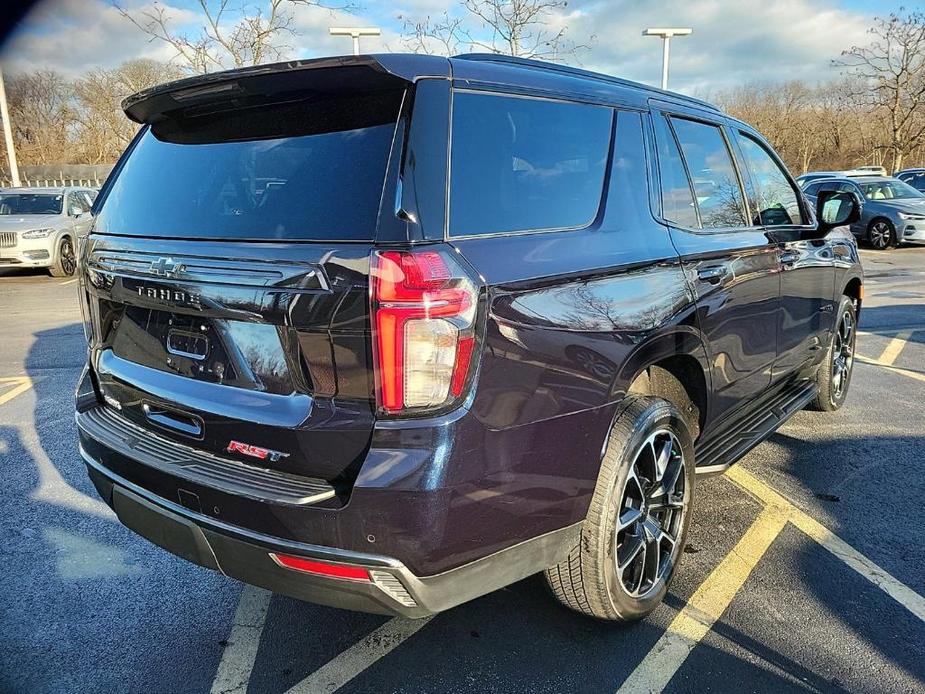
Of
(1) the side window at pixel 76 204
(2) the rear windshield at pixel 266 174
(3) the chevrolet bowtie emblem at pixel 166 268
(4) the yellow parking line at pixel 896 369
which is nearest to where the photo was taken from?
(2) the rear windshield at pixel 266 174

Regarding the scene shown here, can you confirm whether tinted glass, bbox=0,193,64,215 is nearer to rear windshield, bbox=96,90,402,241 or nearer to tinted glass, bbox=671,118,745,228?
rear windshield, bbox=96,90,402,241

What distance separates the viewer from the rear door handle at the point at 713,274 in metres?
2.86

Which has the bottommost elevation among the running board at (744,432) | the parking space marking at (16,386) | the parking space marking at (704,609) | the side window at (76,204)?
the parking space marking at (704,609)

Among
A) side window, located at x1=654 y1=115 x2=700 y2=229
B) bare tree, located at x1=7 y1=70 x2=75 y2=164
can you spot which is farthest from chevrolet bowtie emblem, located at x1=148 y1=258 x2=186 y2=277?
bare tree, located at x1=7 y1=70 x2=75 y2=164

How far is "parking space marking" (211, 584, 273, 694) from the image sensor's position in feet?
7.58

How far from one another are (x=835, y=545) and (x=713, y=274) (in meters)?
1.40

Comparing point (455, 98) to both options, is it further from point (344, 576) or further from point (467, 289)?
point (344, 576)

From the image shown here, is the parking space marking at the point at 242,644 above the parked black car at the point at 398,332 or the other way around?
the other way around

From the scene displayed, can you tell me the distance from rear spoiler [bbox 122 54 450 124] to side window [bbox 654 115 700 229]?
1.20 metres

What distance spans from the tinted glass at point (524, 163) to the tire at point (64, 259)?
43.3ft

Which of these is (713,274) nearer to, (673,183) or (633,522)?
(673,183)

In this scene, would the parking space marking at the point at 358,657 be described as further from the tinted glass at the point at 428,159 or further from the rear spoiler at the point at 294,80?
the rear spoiler at the point at 294,80

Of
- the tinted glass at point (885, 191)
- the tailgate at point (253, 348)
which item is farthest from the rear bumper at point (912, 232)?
the tailgate at point (253, 348)

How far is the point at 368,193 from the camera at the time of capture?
1.88 metres
